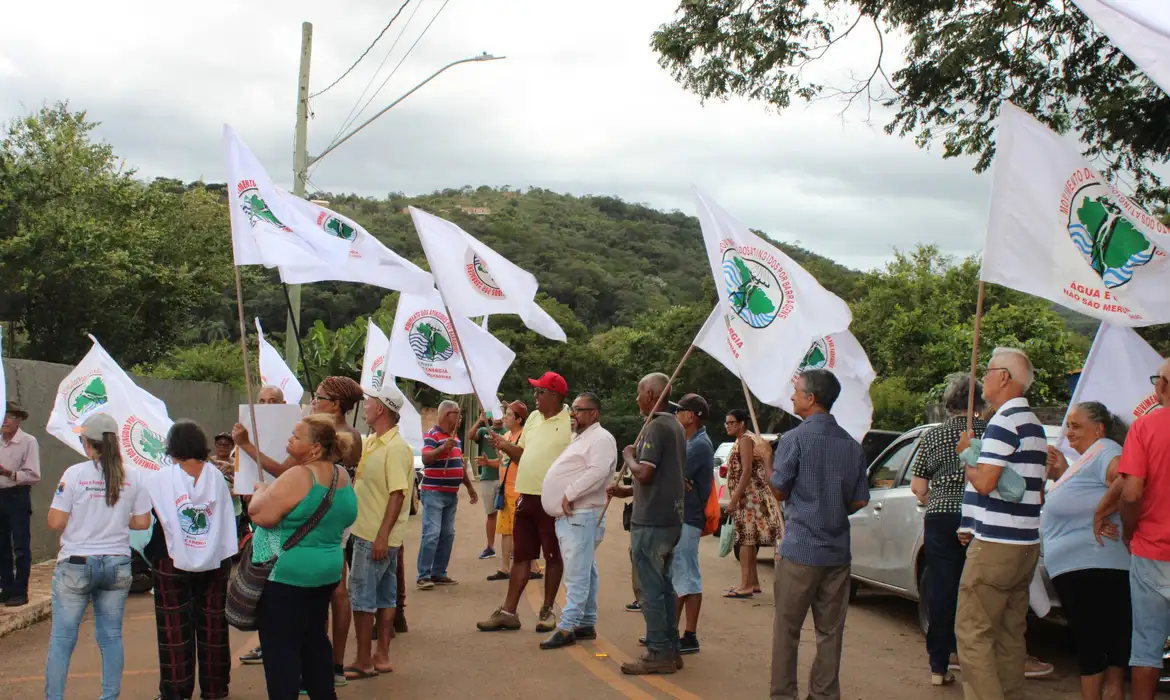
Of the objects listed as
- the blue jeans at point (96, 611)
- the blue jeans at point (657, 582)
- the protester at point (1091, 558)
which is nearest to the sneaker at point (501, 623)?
the blue jeans at point (657, 582)

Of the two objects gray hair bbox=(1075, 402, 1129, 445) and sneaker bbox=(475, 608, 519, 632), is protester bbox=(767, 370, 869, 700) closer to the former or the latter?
gray hair bbox=(1075, 402, 1129, 445)

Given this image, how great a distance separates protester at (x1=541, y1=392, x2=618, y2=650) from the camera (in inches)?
305

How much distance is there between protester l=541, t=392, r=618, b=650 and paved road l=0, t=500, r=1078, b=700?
0.34 m

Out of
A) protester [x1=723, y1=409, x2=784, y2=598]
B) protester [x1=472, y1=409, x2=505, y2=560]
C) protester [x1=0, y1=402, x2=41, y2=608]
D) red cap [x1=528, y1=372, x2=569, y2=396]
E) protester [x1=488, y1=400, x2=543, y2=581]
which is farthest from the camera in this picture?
protester [x1=472, y1=409, x2=505, y2=560]

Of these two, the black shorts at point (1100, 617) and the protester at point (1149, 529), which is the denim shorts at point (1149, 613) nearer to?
the protester at point (1149, 529)

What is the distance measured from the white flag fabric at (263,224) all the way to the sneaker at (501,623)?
300cm

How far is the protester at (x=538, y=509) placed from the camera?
8.38 metres

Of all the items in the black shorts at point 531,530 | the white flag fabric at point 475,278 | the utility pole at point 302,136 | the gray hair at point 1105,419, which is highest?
the utility pole at point 302,136

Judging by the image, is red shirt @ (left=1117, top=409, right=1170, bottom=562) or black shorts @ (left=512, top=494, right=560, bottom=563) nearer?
red shirt @ (left=1117, top=409, right=1170, bottom=562)

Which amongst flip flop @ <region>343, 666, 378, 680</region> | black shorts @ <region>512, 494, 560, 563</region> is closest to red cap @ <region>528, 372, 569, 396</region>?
black shorts @ <region>512, 494, 560, 563</region>

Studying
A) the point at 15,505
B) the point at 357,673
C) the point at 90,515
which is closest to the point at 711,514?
the point at 357,673

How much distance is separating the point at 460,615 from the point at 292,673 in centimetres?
413

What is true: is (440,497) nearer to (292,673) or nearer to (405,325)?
(405,325)

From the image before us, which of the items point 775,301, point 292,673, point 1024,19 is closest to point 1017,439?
point 775,301
